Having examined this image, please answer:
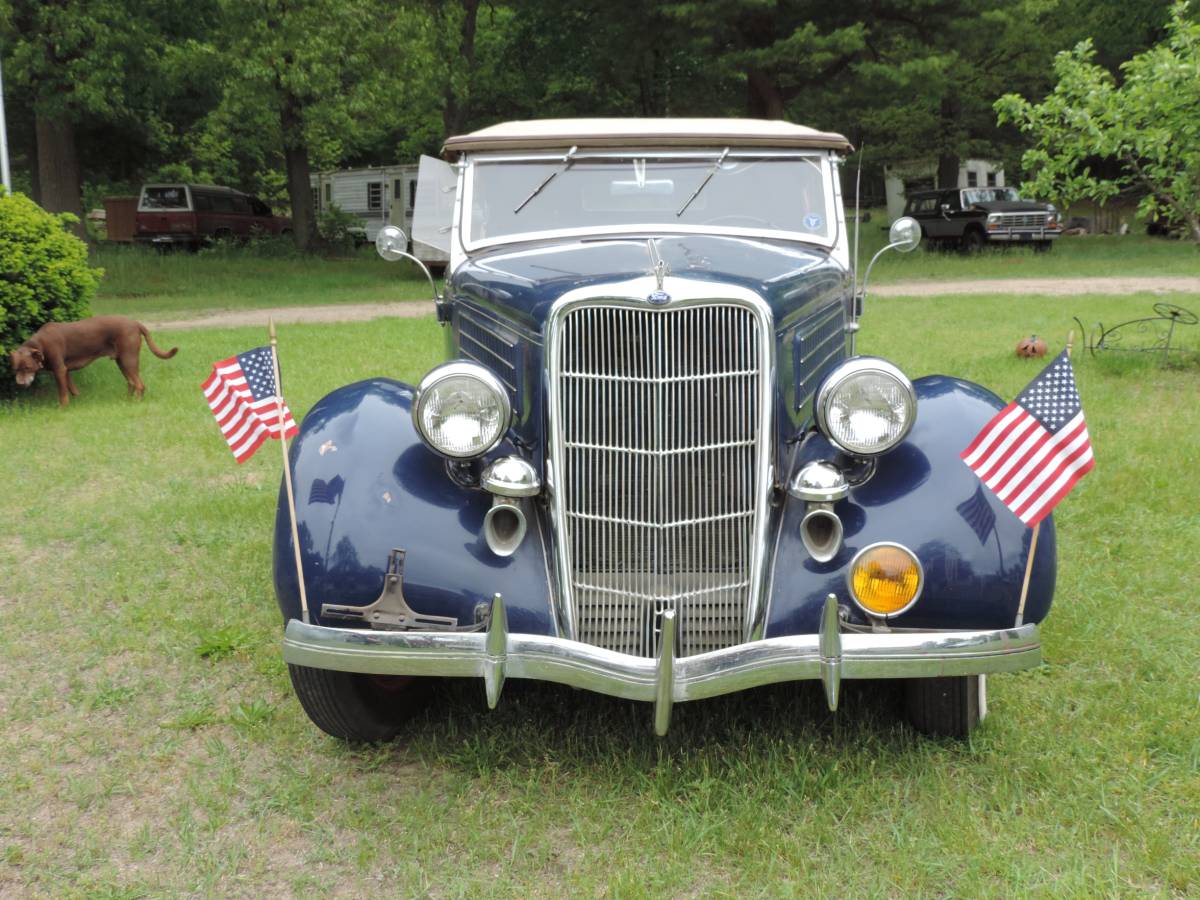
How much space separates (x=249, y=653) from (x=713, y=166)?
112 inches

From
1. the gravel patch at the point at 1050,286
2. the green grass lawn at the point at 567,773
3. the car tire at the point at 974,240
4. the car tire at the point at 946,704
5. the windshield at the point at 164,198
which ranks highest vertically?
the windshield at the point at 164,198

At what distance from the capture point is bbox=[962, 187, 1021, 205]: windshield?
25.0 m

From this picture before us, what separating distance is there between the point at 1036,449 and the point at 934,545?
1.38 ft

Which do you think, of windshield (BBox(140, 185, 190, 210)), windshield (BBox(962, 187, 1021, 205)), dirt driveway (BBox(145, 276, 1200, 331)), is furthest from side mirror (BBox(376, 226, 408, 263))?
windshield (BBox(140, 185, 190, 210))

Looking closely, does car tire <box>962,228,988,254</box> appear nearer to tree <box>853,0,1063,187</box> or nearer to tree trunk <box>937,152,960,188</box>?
tree <box>853,0,1063,187</box>

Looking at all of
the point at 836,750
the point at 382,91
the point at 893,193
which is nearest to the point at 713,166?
the point at 836,750

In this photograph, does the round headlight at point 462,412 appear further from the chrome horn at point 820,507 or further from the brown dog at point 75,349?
the brown dog at point 75,349

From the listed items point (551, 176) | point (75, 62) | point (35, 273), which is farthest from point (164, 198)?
point (551, 176)

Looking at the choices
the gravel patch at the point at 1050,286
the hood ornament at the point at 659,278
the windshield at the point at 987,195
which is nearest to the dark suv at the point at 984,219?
the windshield at the point at 987,195

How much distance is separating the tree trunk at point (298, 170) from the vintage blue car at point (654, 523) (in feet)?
65.9

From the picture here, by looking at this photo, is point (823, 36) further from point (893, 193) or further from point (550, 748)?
point (550, 748)

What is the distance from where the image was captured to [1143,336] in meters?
12.0

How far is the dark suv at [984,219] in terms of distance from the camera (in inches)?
948

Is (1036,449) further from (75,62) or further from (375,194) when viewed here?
(375,194)
